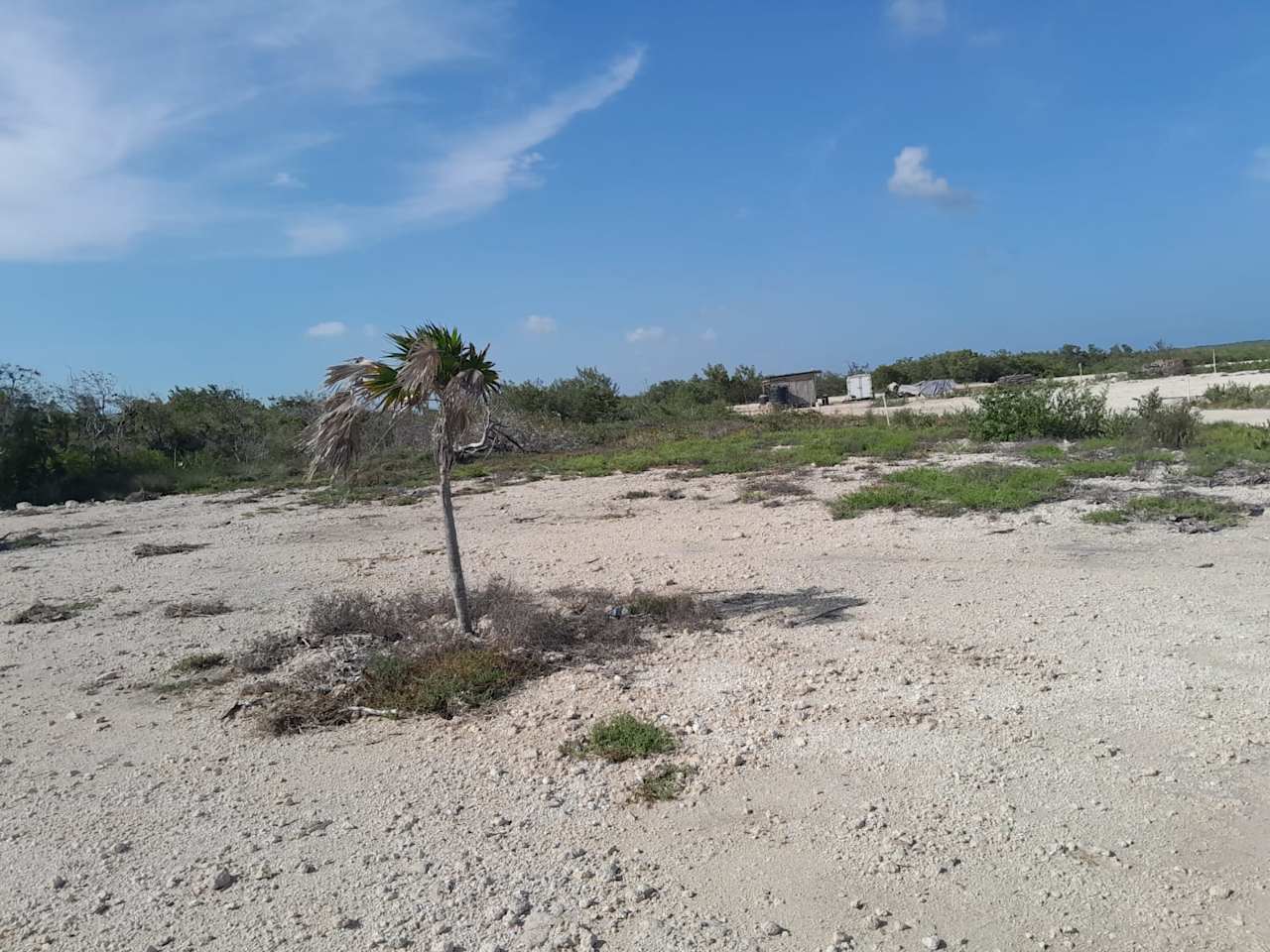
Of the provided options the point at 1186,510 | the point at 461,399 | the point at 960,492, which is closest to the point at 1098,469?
the point at 960,492

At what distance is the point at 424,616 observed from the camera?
7633 millimetres

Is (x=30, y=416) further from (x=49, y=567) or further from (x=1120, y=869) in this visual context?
(x=1120, y=869)

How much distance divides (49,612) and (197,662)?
326cm

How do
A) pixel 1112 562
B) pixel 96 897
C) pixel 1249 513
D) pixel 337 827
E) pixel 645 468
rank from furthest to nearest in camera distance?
1. pixel 645 468
2. pixel 1249 513
3. pixel 1112 562
4. pixel 337 827
5. pixel 96 897

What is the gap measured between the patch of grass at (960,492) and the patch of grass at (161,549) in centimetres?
931

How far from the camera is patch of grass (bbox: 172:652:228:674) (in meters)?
6.70

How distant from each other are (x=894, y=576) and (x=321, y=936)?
21.3ft

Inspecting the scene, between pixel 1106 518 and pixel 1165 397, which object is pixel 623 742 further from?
pixel 1165 397

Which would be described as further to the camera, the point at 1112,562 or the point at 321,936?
the point at 1112,562

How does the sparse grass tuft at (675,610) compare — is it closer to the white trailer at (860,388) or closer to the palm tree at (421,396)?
the palm tree at (421,396)

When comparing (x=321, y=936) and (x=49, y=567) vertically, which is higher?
(x=49, y=567)

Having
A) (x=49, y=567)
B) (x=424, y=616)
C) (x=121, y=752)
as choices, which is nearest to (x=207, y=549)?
(x=49, y=567)

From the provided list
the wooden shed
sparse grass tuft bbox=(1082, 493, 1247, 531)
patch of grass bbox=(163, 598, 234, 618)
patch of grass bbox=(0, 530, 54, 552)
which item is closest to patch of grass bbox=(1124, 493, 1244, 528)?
sparse grass tuft bbox=(1082, 493, 1247, 531)

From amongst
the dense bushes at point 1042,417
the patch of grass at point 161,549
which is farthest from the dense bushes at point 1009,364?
the patch of grass at point 161,549
